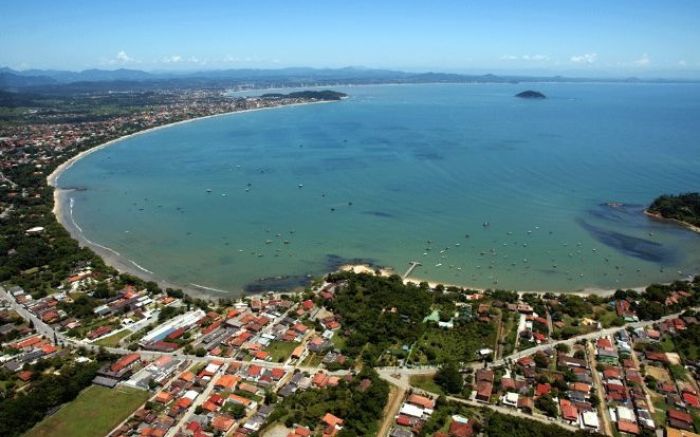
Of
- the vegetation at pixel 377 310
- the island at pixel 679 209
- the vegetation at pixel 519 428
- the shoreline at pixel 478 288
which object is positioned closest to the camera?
the vegetation at pixel 519 428

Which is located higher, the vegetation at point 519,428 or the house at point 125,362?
the house at point 125,362

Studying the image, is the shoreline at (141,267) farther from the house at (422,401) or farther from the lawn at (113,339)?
the house at (422,401)

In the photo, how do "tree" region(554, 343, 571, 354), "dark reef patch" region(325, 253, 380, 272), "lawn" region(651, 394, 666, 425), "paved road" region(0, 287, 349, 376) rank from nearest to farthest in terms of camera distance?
"lawn" region(651, 394, 666, 425) → "paved road" region(0, 287, 349, 376) → "tree" region(554, 343, 571, 354) → "dark reef patch" region(325, 253, 380, 272)

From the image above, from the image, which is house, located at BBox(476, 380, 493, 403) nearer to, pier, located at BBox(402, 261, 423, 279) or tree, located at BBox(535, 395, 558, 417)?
tree, located at BBox(535, 395, 558, 417)

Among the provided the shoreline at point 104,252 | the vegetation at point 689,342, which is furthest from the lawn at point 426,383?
the shoreline at point 104,252

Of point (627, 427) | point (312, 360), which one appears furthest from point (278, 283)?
point (627, 427)

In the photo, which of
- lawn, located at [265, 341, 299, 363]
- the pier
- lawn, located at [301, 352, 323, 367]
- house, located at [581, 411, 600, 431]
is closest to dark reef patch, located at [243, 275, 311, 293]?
the pier

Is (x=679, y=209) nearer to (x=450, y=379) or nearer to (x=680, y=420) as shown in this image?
(x=680, y=420)
